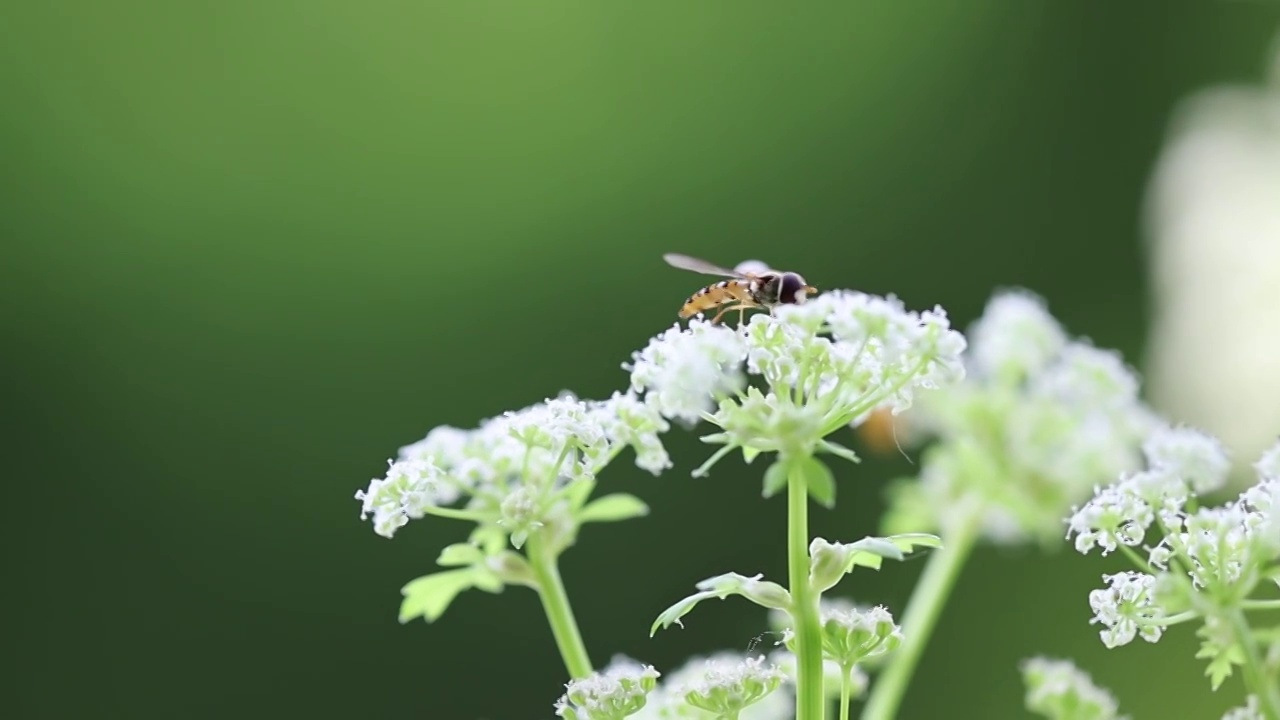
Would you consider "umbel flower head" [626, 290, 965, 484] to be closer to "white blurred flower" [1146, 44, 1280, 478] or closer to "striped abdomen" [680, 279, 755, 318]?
"striped abdomen" [680, 279, 755, 318]

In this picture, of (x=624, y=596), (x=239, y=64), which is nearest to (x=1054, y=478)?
(x=624, y=596)

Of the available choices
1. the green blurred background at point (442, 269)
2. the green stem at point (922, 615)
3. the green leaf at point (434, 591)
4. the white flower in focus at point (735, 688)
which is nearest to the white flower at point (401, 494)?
the green leaf at point (434, 591)

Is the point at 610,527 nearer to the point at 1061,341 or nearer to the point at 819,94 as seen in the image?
the point at 819,94

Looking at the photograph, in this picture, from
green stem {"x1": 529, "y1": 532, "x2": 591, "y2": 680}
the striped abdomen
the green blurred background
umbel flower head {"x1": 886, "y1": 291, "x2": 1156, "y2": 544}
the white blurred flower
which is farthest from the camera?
the white blurred flower

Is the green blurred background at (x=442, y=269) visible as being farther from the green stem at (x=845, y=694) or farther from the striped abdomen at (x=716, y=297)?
the green stem at (x=845, y=694)

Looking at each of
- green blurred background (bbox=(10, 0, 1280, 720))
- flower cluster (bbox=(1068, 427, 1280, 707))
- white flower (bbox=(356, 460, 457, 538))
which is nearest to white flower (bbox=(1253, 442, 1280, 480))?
flower cluster (bbox=(1068, 427, 1280, 707))

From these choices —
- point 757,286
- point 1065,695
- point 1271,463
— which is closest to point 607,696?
point 1065,695
